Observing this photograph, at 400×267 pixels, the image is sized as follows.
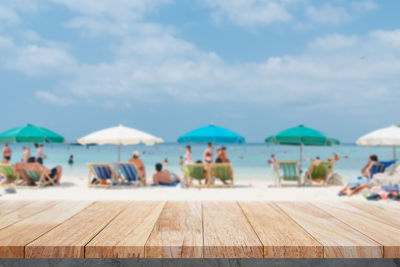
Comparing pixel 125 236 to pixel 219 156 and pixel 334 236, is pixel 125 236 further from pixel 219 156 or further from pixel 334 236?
pixel 219 156

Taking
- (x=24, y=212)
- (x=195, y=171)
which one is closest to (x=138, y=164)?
(x=195, y=171)

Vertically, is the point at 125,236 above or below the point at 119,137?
below

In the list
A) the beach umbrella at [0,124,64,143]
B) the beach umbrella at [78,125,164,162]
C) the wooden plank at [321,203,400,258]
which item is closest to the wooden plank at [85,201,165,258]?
the wooden plank at [321,203,400,258]

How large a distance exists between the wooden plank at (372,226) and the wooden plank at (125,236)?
93cm

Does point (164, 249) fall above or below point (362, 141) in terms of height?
below

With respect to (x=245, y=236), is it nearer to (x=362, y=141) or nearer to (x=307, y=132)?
Answer: (x=307, y=132)

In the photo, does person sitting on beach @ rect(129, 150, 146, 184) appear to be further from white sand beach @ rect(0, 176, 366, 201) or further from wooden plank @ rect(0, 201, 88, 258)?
wooden plank @ rect(0, 201, 88, 258)

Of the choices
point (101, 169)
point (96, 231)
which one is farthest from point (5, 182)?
point (96, 231)

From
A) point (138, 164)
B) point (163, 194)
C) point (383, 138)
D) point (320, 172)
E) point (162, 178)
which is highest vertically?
point (383, 138)

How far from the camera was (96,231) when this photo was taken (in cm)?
146

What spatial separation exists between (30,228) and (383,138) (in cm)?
1119

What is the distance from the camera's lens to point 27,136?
1038 centimetres

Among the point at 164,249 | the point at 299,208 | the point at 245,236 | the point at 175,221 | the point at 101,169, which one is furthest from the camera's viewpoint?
the point at 101,169

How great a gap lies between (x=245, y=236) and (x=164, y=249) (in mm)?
345
